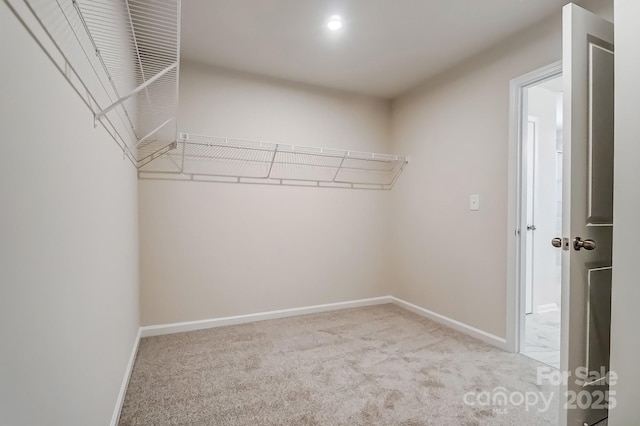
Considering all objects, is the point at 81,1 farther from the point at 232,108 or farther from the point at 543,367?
the point at 543,367

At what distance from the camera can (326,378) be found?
192 centimetres

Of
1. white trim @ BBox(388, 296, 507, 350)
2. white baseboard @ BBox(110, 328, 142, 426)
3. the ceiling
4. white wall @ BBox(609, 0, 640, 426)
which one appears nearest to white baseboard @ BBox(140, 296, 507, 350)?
A: white trim @ BBox(388, 296, 507, 350)

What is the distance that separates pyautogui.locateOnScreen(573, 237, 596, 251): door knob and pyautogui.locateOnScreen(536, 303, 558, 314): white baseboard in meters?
2.39

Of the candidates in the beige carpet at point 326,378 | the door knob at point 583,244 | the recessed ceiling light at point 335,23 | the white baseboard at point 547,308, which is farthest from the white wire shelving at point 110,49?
the white baseboard at point 547,308

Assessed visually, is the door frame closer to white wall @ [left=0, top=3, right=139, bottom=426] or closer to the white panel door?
the white panel door

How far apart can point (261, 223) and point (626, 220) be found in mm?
2460

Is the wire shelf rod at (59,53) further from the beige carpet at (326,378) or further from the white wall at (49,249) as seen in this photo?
the beige carpet at (326,378)

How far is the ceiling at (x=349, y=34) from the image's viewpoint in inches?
77.7

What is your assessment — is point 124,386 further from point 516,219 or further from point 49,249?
point 516,219

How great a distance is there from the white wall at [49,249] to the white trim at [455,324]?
8.13ft

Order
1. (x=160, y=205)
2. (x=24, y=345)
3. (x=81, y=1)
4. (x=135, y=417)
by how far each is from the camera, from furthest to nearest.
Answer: (x=160, y=205)
(x=135, y=417)
(x=81, y=1)
(x=24, y=345)

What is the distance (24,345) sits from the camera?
64 cm

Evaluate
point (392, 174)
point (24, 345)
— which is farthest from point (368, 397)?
point (392, 174)

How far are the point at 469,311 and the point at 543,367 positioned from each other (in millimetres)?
627
